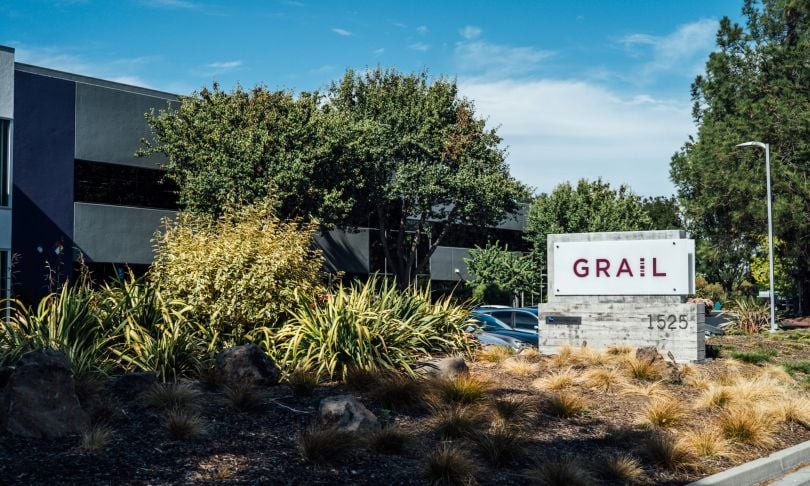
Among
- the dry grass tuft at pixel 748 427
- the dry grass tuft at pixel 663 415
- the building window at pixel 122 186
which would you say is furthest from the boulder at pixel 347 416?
the building window at pixel 122 186

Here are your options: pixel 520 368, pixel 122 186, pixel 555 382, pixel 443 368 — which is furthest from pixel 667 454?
pixel 122 186

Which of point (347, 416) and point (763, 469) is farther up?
point (347, 416)

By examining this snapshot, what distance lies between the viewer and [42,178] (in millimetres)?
27797

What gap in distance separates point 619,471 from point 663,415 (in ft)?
8.88

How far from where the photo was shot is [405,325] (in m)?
12.7

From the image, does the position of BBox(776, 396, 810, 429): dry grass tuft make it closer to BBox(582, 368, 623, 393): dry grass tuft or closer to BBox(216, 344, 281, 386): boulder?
BBox(582, 368, 623, 393): dry grass tuft

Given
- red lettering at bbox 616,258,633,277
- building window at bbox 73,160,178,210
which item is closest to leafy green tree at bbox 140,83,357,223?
building window at bbox 73,160,178,210

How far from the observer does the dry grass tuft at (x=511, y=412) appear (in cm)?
943

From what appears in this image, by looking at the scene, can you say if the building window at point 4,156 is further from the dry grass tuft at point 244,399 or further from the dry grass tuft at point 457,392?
the dry grass tuft at point 457,392

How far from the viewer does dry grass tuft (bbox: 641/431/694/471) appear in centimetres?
862

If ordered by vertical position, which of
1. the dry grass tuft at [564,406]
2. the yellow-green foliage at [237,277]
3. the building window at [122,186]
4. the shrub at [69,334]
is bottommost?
the dry grass tuft at [564,406]

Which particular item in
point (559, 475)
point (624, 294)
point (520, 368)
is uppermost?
point (624, 294)

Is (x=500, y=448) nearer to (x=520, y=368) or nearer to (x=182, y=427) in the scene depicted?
(x=182, y=427)

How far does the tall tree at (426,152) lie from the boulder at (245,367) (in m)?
22.0
